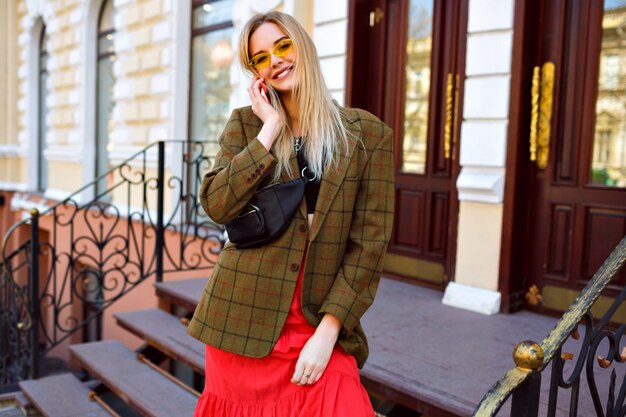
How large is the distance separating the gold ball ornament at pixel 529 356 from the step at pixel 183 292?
321 cm

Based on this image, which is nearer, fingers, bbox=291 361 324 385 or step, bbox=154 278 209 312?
fingers, bbox=291 361 324 385

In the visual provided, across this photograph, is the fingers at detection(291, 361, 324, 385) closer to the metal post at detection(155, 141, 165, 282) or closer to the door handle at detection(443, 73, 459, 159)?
the door handle at detection(443, 73, 459, 159)

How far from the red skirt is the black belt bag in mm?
150

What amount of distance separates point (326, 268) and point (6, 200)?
13024 mm

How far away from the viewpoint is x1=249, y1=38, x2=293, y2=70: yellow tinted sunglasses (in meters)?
1.85

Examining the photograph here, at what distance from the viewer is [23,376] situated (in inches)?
198

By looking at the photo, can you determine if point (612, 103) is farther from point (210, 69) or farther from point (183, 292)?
point (210, 69)

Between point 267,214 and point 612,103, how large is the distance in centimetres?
305

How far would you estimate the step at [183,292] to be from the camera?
479cm

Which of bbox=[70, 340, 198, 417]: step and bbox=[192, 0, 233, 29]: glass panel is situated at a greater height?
bbox=[192, 0, 233, 29]: glass panel

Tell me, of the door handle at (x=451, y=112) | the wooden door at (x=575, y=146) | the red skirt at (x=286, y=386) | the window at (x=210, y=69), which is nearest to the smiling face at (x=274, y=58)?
the red skirt at (x=286, y=386)

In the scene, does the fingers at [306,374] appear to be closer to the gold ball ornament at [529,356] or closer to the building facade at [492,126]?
the gold ball ornament at [529,356]

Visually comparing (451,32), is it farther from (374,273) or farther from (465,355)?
(374,273)

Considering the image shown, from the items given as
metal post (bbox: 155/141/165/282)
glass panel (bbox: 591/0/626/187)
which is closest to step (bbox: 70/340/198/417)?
metal post (bbox: 155/141/165/282)
